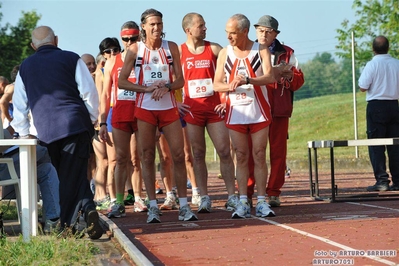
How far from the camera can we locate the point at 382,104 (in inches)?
637

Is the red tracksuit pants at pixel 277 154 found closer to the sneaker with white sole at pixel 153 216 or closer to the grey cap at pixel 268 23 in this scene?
the grey cap at pixel 268 23

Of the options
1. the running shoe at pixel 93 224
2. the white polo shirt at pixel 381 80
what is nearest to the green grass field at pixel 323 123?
the white polo shirt at pixel 381 80

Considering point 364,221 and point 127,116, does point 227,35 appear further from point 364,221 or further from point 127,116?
point 364,221

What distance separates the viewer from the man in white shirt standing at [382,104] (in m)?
16.2

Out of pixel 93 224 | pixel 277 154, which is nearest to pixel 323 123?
pixel 277 154

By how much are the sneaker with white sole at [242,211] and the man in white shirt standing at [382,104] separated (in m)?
5.20

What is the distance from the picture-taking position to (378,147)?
1636 cm

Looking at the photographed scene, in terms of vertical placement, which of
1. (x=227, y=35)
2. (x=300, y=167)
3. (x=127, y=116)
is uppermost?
(x=227, y=35)

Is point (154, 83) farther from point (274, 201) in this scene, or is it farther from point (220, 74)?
point (274, 201)

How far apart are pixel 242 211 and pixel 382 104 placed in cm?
569

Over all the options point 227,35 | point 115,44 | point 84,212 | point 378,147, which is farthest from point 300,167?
point 84,212

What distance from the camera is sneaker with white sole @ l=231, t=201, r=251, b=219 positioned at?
11273 millimetres

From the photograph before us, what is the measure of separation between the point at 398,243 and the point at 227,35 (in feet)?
13.0

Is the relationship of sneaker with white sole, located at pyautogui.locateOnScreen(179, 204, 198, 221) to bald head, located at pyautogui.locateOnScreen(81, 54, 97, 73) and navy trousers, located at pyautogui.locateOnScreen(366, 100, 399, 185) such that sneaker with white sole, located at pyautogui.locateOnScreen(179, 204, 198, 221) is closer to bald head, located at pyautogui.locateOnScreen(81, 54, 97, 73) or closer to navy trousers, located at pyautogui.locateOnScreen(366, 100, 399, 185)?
bald head, located at pyautogui.locateOnScreen(81, 54, 97, 73)
